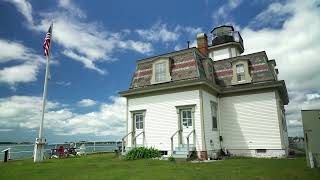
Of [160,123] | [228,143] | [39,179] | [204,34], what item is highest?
[204,34]

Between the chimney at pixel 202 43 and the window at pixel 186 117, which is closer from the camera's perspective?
Answer: the window at pixel 186 117

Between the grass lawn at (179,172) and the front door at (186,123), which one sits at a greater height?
the front door at (186,123)

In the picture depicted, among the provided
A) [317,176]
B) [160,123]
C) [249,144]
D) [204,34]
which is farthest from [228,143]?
[317,176]

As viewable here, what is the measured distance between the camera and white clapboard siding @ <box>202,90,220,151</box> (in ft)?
57.5

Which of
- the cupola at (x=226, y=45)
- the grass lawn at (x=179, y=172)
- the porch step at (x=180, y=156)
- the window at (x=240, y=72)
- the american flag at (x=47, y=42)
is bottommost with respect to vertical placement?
the grass lawn at (x=179, y=172)

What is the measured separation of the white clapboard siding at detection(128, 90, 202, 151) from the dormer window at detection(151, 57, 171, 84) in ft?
3.97

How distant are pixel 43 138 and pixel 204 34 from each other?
14403 mm

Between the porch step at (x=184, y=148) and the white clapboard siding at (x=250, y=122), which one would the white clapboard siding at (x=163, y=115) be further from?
the white clapboard siding at (x=250, y=122)

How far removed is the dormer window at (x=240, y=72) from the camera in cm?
1975

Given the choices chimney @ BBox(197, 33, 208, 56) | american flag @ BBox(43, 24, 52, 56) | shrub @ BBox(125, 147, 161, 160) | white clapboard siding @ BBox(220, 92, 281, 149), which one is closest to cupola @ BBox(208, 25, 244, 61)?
chimney @ BBox(197, 33, 208, 56)

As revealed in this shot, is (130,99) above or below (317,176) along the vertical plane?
above

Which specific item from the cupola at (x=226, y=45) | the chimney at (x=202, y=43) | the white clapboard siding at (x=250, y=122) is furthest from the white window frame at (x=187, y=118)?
the cupola at (x=226, y=45)

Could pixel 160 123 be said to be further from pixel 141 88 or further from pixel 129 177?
pixel 129 177

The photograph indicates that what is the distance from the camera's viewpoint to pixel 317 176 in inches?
348
